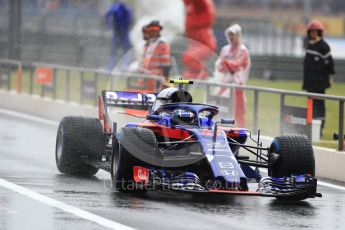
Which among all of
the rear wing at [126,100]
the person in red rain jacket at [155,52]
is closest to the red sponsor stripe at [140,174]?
the rear wing at [126,100]

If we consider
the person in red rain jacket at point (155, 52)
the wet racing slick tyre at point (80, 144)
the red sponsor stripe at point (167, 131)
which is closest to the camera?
the red sponsor stripe at point (167, 131)

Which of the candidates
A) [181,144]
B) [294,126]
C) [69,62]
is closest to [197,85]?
[294,126]

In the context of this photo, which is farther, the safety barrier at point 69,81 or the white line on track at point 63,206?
the safety barrier at point 69,81

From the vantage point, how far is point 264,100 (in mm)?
20031

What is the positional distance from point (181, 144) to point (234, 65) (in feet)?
28.9

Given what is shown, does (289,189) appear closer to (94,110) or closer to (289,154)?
(289,154)

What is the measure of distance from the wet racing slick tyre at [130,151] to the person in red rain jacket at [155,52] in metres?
9.71

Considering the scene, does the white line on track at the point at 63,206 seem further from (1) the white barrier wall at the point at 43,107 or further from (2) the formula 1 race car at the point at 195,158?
(1) the white barrier wall at the point at 43,107

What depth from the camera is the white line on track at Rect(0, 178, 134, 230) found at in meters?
11.9

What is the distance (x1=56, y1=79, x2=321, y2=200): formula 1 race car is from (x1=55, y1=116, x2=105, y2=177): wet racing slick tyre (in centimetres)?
65

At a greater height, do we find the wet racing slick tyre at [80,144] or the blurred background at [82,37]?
the blurred background at [82,37]

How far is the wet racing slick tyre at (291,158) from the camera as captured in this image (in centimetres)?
1421

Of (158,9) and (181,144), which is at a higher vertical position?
(158,9)

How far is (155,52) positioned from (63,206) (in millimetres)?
11392
